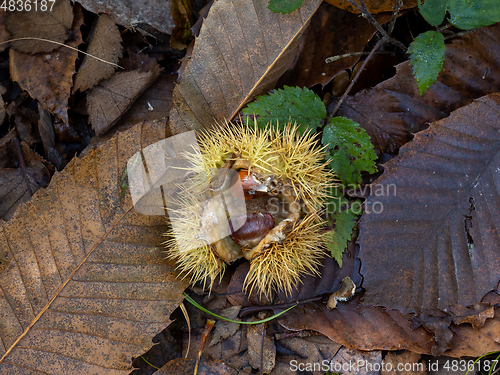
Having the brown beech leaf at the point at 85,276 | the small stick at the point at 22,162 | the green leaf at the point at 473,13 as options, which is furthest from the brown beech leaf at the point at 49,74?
the green leaf at the point at 473,13

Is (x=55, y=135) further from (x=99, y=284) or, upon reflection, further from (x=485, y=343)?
(x=485, y=343)

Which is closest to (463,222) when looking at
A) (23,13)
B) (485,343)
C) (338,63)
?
(485,343)

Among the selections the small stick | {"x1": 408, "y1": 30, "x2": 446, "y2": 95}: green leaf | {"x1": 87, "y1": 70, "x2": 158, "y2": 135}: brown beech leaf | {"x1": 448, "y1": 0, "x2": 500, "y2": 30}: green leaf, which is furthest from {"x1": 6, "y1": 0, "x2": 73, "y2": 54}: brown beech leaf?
{"x1": 448, "y1": 0, "x2": 500, "y2": 30}: green leaf

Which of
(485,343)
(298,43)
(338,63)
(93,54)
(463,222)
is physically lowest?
(485,343)

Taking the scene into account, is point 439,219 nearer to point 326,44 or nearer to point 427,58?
point 427,58

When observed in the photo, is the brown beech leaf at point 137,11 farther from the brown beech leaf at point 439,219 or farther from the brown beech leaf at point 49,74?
the brown beech leaf at point 439,219
